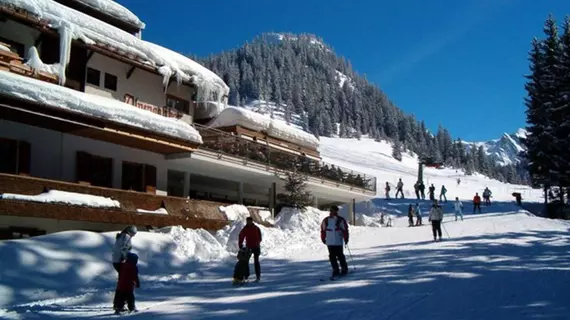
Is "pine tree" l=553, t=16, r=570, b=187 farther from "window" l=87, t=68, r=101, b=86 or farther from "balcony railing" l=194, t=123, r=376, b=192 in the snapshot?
"window" l=87, t=68, r=101, b=86

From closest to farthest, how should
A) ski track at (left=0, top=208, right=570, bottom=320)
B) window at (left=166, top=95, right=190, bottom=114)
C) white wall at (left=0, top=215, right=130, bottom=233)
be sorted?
1. ski track at (left=0, top=208, right=570, bottom=320)
2. white wall at (left=0, top=215, right=130, bottom=233)
3. window at (left=166, top=95, right=190, bottom=114)

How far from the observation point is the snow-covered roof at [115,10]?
1020 inches

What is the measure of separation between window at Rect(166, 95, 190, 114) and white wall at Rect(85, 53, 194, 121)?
0.22 m

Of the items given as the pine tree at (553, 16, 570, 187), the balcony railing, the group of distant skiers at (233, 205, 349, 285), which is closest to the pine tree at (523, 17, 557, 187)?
the pine tree at (553, 16, 570, 187)

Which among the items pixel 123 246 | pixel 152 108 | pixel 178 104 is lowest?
pixel 123 246

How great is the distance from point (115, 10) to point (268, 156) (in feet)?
34.3

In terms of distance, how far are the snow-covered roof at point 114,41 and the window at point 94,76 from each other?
4.13 ft

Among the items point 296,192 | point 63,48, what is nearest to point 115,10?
point 63,48

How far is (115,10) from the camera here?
89.1ft

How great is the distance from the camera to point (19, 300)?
1149 cm

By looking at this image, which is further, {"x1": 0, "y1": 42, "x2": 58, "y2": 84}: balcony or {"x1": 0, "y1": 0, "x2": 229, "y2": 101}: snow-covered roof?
{"x1": 0, "y1": 0, "x2": 229, "y2": 101}: snow-covered roof

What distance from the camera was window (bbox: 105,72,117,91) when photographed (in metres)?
23.9

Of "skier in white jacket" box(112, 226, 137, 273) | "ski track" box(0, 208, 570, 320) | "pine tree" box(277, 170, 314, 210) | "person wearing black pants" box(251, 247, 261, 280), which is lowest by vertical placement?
"ski track" box(0, 208, 570, 320)

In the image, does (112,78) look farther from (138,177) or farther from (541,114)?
(541,114)
